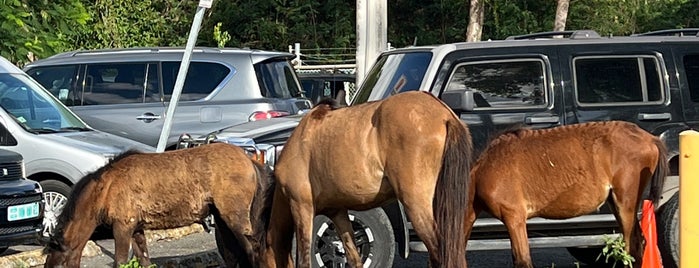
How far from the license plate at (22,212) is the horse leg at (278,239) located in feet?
11.4

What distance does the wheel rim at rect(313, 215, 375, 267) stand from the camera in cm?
898

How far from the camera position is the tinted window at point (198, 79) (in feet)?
49.6

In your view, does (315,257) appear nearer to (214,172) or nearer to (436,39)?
(214,172)

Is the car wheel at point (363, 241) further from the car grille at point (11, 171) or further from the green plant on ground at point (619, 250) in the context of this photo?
the car grille at point (11, 171)

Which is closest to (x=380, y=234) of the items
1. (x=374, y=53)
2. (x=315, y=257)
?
(x=315, y=257)

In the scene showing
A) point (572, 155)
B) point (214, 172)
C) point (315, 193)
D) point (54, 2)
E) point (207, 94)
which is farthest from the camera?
point (54, 2)

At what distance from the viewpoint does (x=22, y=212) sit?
1045cm

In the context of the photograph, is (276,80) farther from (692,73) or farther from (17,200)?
(692,73)

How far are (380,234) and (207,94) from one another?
6623 mm

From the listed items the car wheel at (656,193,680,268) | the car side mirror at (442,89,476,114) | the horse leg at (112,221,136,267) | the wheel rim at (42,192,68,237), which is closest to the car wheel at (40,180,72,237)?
the wheel rim at (42,192,68,237)

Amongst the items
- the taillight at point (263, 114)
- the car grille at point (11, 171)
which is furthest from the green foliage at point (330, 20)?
the car grille at point (11, 171)

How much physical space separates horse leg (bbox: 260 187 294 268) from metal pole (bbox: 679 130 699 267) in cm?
311

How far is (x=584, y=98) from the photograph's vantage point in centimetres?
957

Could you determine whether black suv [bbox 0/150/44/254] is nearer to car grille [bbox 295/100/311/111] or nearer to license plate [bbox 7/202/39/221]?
license plate [bbox 7/202/39/221]
